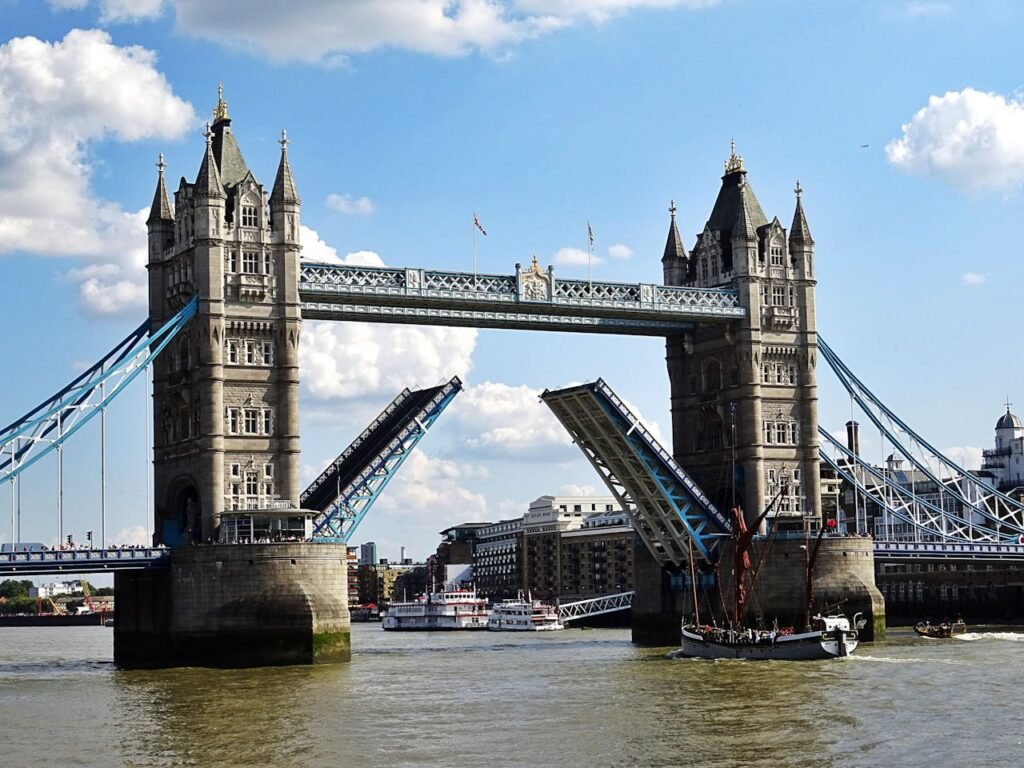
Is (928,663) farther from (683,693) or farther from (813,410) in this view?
(813,410)

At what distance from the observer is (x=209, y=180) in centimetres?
7212

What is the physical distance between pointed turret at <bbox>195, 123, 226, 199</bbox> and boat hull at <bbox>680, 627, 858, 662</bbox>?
2725 centimetres

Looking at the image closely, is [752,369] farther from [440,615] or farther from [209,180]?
[440,615]

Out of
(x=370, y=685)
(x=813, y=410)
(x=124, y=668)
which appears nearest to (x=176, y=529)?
(x=124, y=668)

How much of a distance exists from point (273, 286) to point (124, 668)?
1662 cm

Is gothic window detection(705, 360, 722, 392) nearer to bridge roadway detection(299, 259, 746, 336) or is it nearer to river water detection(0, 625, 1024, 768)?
bridge roadway detection(299, 259, 746, 336)

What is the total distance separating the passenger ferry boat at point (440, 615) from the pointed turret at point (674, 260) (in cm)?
5626

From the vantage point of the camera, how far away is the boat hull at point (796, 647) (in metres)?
68.9

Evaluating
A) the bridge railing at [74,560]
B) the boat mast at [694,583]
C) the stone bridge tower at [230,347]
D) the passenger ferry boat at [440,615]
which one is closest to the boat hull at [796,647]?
the boat mast at [694,583]

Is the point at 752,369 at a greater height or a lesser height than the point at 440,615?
greater

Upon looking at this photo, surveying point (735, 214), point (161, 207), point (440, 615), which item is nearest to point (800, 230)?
point (735, 214)

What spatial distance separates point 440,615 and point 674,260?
59374 mm

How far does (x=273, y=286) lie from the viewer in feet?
239

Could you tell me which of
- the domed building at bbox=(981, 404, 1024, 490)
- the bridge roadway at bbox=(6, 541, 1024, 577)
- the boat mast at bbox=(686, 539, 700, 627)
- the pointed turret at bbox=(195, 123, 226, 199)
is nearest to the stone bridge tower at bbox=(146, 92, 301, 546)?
the pointed turret at bbox=(195, 123, 226, 199)
